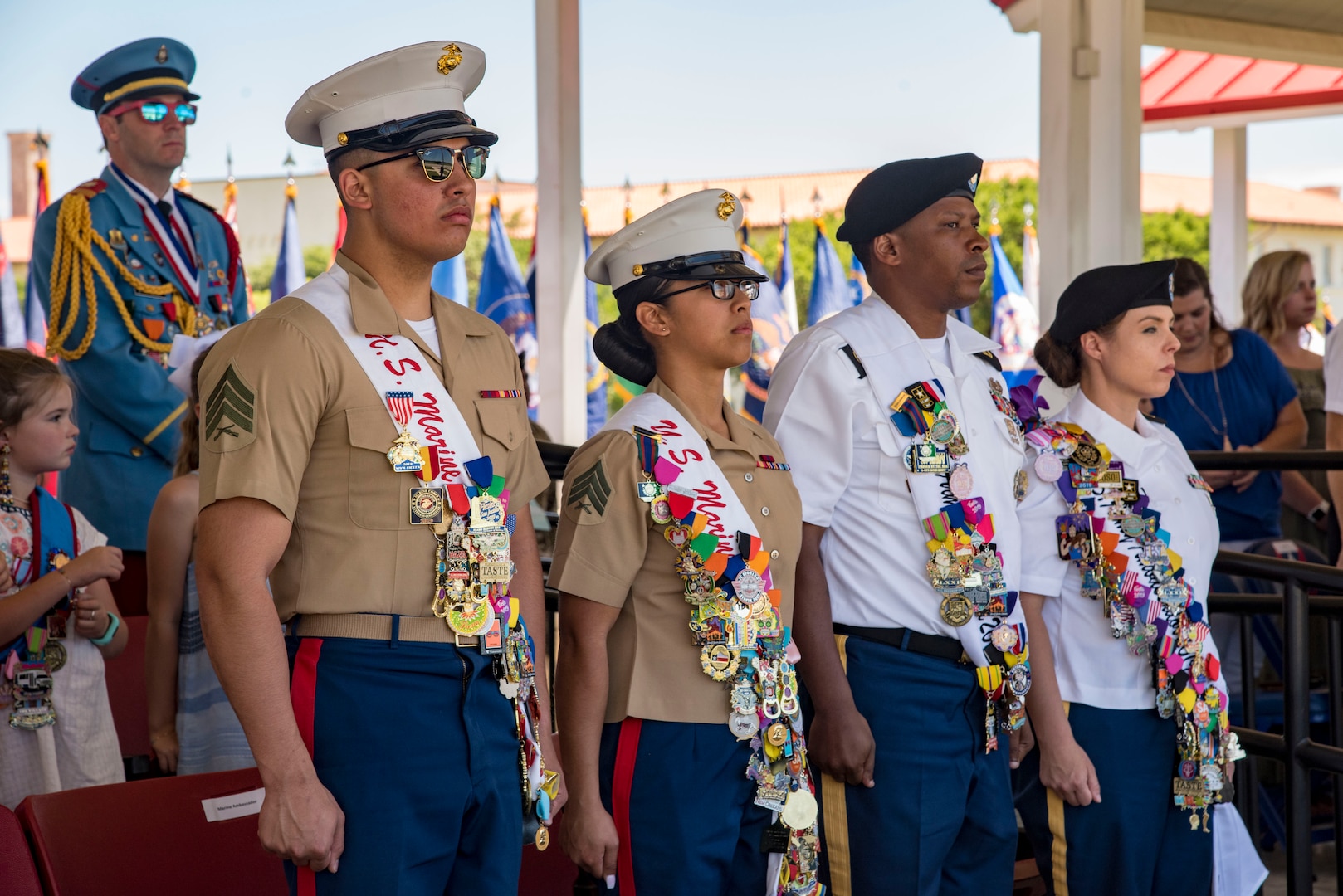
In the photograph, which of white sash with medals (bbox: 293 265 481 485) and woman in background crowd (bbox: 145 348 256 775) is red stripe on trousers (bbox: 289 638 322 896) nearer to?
white sash with medals (bbox: 293 265 481 485)

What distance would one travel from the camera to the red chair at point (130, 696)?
3371 mm

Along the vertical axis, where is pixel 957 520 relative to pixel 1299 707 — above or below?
above

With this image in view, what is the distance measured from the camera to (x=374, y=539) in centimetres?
188

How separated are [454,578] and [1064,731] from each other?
1624 mm

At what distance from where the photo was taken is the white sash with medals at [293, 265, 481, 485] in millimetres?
1921

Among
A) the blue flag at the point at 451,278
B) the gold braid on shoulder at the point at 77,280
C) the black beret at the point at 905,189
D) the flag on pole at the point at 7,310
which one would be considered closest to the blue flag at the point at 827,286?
the blue flag at the point at 451,278

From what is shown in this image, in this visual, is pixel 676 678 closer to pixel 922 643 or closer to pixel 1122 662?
pixel 922 643

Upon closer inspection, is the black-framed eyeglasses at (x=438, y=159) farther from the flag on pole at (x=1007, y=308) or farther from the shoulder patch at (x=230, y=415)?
the flag on pole at (x=1007, y=308)

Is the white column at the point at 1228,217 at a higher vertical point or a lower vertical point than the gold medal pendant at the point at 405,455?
higher

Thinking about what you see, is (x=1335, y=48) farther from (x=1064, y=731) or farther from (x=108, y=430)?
(x=108, y=430)

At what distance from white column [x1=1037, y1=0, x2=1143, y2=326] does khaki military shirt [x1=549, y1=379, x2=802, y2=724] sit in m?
4.16

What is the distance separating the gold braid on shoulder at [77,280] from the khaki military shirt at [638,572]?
197 cm

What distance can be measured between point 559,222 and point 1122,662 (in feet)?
13.6

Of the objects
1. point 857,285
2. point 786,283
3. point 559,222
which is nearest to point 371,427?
point 559,222
